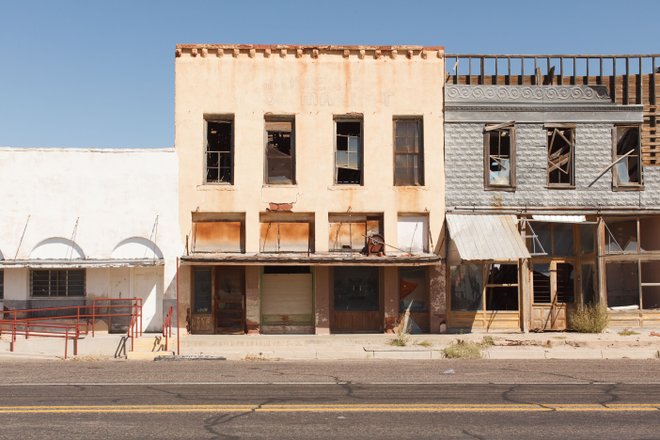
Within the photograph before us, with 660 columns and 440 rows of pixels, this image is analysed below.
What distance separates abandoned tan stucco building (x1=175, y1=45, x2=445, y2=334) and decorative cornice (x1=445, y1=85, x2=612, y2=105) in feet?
2.02

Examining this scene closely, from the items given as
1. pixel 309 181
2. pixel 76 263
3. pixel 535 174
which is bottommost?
pixel 76 263

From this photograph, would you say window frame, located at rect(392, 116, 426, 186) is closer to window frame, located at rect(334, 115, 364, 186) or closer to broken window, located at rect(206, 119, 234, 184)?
window frame, located at rect(334, 115, 364, 186)

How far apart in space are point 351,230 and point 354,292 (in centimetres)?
187

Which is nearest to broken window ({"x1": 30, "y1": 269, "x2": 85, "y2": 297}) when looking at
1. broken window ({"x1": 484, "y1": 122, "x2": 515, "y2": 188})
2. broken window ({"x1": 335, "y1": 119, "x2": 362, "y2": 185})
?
broken window ({"x1": 335, "y1": 119, "x2": 362, "y2": 185})

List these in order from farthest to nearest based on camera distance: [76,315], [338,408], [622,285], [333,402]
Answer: [622,285]
[76,315]
[333,402]
[338,408]

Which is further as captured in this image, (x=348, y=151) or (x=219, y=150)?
(x=348, y=151)

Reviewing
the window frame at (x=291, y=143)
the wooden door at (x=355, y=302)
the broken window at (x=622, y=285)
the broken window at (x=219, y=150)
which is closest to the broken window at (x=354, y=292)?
the wooden door at (x=355, y=302)

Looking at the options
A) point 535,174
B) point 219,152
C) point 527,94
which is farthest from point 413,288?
point 219,152

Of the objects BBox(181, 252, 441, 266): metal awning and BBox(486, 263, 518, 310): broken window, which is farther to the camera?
BBox(486, 263, 518, 310): broken window

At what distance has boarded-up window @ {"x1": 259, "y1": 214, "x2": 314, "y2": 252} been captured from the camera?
80.7 ft

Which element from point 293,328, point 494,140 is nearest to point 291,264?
point 293,328

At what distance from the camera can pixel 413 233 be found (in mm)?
24766

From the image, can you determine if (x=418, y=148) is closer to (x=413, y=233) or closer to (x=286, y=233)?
(x=413, y=233)

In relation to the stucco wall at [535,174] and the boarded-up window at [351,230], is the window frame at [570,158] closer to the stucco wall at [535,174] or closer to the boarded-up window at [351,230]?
the stucco wall at [535,174]
